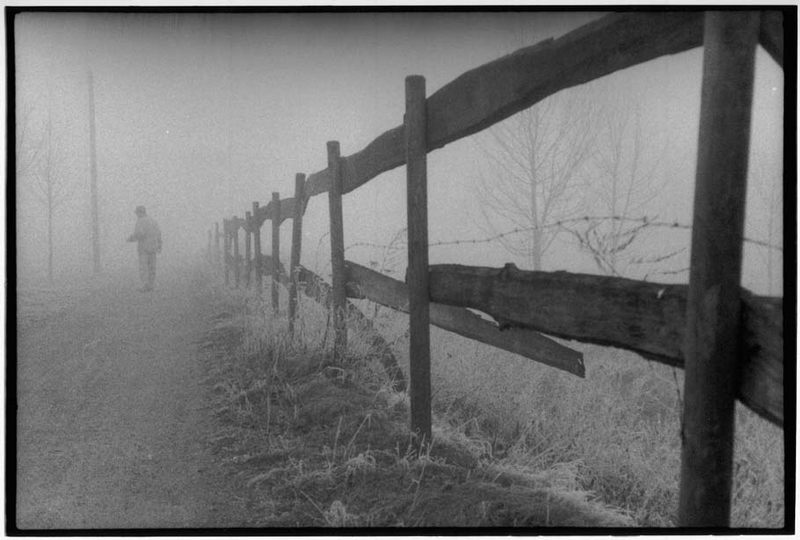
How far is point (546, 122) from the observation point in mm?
7918

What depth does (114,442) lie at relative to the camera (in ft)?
9.77

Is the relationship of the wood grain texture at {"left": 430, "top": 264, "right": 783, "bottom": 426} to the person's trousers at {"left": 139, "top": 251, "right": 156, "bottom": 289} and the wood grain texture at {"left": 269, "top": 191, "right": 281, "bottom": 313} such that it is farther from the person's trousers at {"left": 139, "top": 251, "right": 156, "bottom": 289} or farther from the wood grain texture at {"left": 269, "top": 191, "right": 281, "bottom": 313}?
the person's trousers at {"left": 139, "top": 251, "right": 156, "bottom": 289}

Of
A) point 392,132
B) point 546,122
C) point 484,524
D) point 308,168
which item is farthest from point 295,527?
point 546,122

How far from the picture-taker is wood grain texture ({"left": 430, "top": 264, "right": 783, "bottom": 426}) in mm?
1452

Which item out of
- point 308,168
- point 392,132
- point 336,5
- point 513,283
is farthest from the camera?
point 308,168

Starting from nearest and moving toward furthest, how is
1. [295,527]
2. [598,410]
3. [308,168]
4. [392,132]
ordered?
1. [295,527]
2. [392,132]
3. [598,410]
4. [308,168]

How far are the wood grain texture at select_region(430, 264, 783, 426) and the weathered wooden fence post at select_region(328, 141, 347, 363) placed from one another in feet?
5.30

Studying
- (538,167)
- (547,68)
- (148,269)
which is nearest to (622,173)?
(538,167)

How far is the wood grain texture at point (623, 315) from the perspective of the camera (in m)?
1.45

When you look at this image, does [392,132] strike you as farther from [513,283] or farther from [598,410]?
[598,410]

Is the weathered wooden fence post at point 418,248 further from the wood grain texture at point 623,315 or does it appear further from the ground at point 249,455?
the wood grain texture at point 623,315

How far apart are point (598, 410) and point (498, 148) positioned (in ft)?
17.5

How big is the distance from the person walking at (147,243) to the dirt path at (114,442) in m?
4.20

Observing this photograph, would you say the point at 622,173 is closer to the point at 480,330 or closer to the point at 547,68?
the point at 480,330
